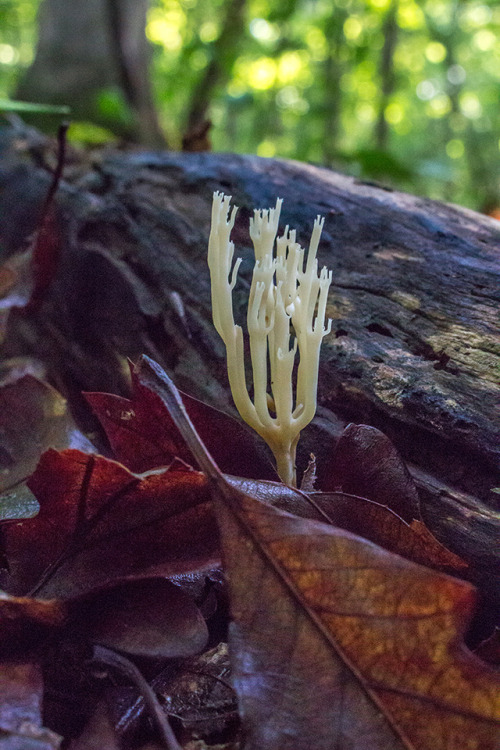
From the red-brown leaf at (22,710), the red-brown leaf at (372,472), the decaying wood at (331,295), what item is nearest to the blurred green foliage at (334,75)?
the decaying wood at (331,295)

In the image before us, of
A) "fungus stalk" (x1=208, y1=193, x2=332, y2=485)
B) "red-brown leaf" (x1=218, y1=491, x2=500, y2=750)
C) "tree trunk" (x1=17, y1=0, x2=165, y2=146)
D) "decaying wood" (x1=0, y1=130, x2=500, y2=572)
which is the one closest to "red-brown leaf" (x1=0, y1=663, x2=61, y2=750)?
"red-brown leaf" (x1=218, y1=491, x2=500, y2=750)

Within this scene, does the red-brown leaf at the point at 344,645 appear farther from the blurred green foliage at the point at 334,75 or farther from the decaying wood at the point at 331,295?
the blurred green foliage at the point at 334,75

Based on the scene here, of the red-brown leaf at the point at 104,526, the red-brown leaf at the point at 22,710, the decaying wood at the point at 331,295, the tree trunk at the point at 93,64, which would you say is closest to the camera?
the red-brown leaf at the point at 22,710

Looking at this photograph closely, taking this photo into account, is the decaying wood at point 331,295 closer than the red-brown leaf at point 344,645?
No

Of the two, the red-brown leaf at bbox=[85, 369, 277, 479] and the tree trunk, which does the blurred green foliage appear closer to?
the tree trunk

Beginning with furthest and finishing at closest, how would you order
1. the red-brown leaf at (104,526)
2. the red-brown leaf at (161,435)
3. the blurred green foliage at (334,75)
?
the blurred green foliage at (334,75) < the red-brown leaf at (161,435) < the red-brown leaf at (104,526)

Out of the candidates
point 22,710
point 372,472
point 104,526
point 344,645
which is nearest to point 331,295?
point 372,472

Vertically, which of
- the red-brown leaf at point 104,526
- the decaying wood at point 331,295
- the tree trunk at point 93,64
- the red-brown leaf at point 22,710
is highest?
the tree trunk at point 93,64
